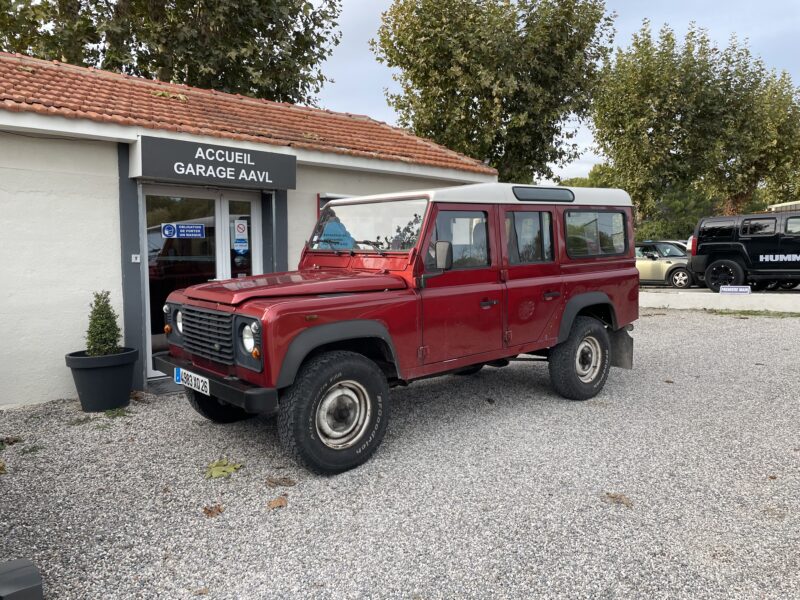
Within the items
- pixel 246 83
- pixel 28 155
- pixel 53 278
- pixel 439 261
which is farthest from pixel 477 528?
pixel 246 83

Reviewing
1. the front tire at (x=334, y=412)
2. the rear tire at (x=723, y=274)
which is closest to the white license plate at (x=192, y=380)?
the front tire at (x=334, y=412)

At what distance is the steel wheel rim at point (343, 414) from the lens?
4.04 m

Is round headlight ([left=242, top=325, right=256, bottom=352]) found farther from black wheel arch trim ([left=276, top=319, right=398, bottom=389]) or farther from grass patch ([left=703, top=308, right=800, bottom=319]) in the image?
grass patch ([left=703, top=308, right=800, bottom=319])

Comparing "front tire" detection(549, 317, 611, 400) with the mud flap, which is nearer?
"front tire" detection(549, 317, 611, 400)

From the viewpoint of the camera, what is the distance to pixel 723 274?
15273mm

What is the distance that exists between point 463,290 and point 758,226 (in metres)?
13.2

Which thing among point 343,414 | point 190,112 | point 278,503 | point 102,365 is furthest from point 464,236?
point 190,112

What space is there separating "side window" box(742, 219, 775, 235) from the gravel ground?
33.9 ft

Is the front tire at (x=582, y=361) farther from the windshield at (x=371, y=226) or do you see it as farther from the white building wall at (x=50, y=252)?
the white building wall at (x=50, y=252)

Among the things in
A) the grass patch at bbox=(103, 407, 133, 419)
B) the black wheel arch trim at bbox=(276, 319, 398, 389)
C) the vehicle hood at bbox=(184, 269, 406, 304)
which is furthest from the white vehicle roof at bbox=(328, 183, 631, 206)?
the grass patch at bbox=(103, 407, 133, 419)

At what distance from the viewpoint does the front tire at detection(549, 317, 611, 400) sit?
5.76 meters

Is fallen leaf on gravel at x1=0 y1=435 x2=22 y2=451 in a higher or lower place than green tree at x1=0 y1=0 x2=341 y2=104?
lower

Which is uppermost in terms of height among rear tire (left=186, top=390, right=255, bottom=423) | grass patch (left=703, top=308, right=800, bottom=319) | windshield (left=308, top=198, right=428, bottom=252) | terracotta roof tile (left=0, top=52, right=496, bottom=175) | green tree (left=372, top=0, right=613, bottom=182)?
green tree (left=372, top=0, right=613, bottom=182)

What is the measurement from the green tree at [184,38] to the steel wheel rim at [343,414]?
39.6 ft
